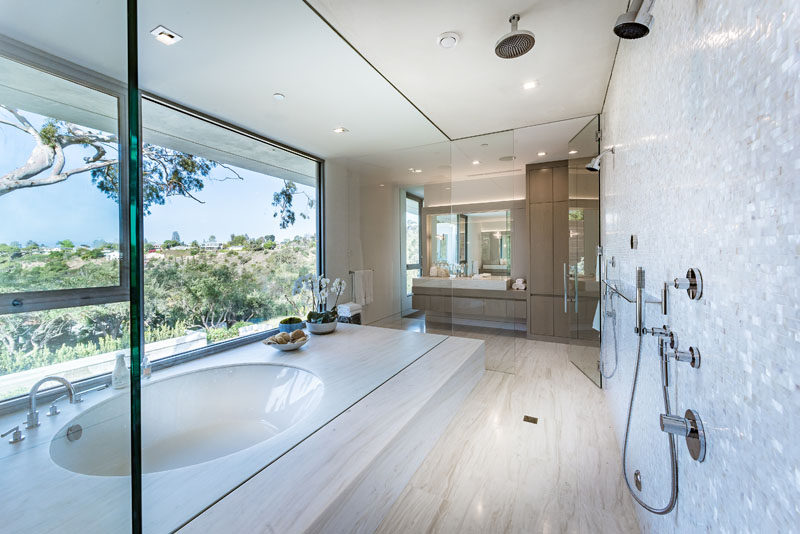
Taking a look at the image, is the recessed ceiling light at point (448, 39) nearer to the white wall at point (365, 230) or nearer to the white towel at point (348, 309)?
the white wall at point (365, 230)

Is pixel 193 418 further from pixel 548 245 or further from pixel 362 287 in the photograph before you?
pixel 548 245

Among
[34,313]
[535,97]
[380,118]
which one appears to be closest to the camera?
[34,313]

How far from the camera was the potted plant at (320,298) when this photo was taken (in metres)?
2.04

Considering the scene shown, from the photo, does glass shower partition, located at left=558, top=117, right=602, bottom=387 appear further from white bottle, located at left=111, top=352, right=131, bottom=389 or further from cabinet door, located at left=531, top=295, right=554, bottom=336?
white bottle, located at left=111, top=352, right=131, bottom=389

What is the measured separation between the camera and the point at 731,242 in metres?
0.70

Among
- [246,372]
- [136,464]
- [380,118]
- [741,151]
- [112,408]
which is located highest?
[380,118]

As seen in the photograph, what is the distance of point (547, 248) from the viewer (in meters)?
4.56

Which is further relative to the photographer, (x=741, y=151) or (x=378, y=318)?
(x=378, y=318)

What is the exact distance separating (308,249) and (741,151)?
73.5 inches

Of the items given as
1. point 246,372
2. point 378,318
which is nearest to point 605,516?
point 378,318

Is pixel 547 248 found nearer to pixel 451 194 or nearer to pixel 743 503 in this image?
pixel 451 194

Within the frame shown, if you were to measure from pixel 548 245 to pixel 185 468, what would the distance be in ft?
15.2

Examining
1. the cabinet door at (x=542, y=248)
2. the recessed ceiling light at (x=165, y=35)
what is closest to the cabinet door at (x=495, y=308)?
the cabinet door at (x=542, y=248)

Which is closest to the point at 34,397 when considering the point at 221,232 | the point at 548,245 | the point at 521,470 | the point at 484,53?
the point at 221,232
